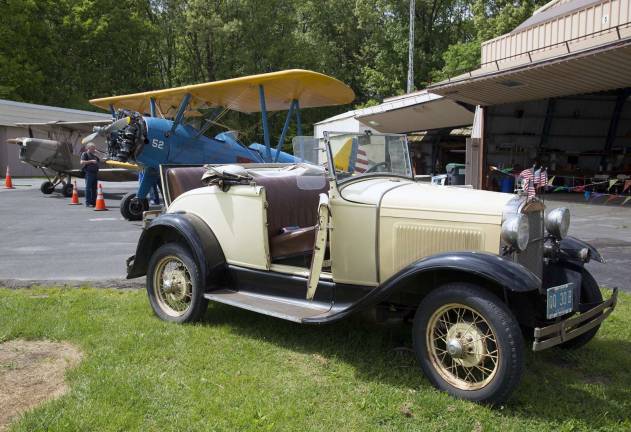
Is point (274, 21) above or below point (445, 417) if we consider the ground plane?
above

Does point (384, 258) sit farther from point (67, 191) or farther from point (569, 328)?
point (67, 191)

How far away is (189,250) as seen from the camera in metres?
4.78

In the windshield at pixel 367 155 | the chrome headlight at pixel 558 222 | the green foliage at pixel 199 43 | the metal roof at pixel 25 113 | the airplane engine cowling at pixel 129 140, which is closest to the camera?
the chrome headlight at pixel 558 222

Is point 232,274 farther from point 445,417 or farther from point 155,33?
point 155,33

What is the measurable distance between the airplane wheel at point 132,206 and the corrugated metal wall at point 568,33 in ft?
34.3

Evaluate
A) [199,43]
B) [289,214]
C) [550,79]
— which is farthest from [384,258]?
[199,43]

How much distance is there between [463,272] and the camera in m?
3.42

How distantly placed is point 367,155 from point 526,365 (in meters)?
2.07

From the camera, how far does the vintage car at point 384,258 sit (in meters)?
3.29

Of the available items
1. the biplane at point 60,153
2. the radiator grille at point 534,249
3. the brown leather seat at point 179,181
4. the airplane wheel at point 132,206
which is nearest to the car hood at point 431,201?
the radiator grille at point 534,249

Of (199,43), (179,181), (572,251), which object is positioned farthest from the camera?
(199,43)

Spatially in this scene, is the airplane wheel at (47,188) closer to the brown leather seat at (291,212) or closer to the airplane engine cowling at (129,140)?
the airplane engine cowling at (129,140)

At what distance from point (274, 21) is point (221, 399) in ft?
129

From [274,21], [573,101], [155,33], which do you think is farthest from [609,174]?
[155,33]
